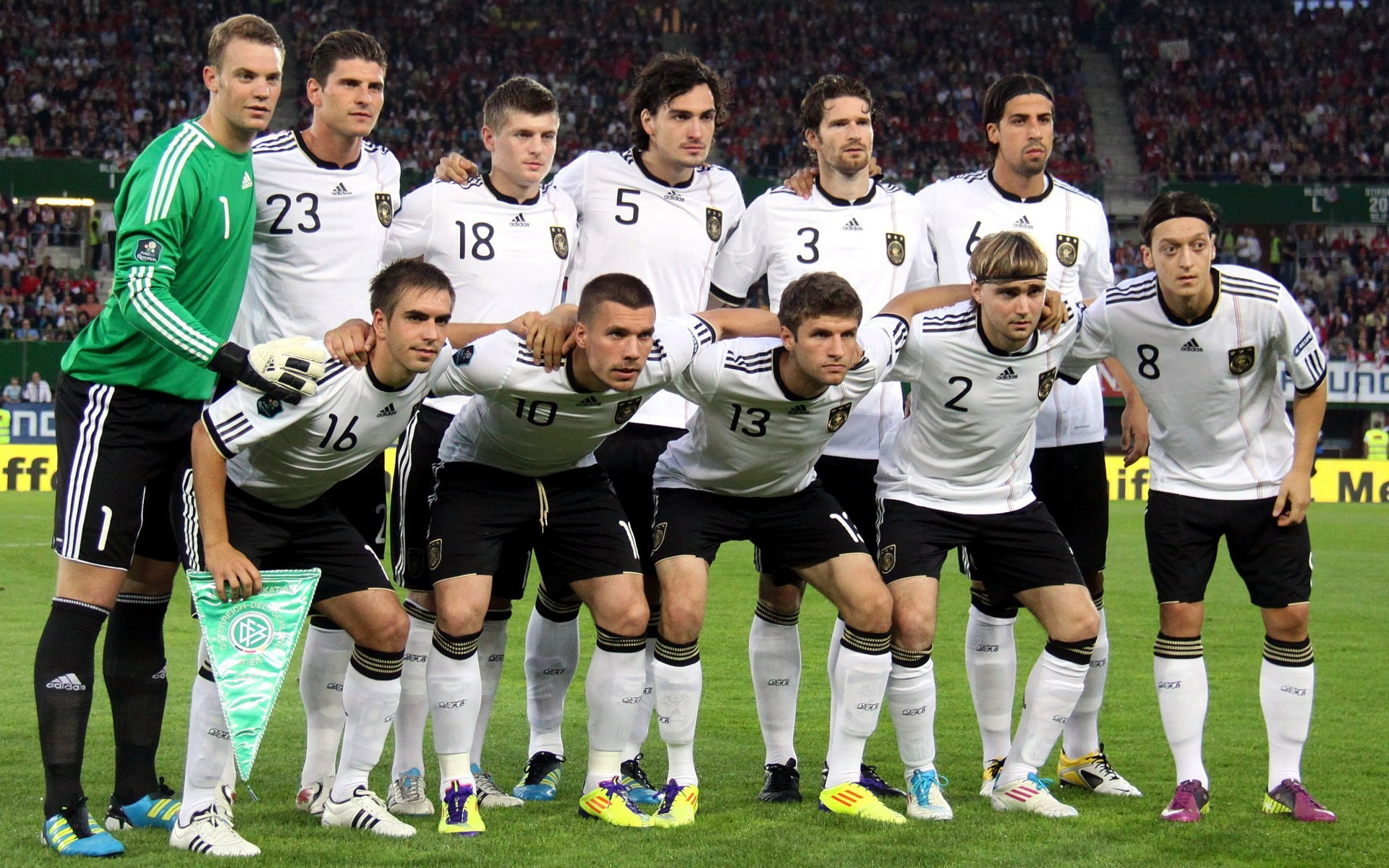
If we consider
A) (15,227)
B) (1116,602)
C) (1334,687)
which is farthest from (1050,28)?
(1334,687)

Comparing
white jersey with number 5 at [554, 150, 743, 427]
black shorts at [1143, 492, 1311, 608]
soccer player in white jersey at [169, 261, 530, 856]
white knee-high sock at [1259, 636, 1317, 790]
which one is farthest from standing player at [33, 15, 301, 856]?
white knee-high sock at [1259, 636, 1317, 790]

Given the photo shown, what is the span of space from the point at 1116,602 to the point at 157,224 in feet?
32.5

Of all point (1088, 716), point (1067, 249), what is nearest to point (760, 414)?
point (1067, 249)

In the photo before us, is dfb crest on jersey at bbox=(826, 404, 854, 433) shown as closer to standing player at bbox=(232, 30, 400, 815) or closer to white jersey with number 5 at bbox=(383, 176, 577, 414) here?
white jersey with number 5 at bbox=(383, 176, 577, 414)

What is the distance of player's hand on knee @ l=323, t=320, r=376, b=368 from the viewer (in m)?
4.91

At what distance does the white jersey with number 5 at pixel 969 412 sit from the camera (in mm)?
5715

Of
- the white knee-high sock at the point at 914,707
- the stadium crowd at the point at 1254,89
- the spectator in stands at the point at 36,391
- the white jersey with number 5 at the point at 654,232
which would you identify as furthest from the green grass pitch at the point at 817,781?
the stadium crowd at the point at 1254,89

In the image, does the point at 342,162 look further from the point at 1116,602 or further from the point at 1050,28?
the point at 1050,28

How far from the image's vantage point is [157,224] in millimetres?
4852

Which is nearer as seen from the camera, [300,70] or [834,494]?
[834,494]

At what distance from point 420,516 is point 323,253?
1.07 m

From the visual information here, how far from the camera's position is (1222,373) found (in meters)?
5.66

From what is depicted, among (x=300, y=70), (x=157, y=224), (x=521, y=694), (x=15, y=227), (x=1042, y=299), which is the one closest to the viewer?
(x=157, y=224)

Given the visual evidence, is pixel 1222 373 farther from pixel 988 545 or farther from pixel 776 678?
pixel 776 678
